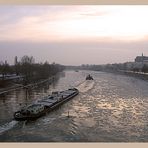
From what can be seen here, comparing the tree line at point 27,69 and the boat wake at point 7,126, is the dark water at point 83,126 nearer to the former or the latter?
the boat wake at point 7,126

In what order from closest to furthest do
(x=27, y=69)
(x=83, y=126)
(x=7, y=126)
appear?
(x=83, y=126) < (x=7, y=126) < (x=27, y=69)

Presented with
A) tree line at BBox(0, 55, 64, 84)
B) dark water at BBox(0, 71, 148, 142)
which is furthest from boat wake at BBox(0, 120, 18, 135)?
tree line at BBox(0, 55, 64, 84)

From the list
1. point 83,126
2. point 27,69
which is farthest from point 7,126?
point 27,69

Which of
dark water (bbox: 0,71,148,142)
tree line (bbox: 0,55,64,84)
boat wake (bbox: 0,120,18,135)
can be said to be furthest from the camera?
tree line (bbox: 0,55,64,84)

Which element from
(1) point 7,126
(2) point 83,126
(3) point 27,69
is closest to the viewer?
(2) point 83,126

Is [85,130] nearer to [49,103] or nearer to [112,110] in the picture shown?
[112,110]

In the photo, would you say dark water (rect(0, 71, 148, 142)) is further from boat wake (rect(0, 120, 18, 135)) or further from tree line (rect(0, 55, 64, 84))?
tree line (rect(0, 55, 64, 84))

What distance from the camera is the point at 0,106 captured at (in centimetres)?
712

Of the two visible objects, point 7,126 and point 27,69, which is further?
point 27,69

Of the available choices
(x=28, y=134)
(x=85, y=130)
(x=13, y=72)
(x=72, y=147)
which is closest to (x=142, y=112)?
(x=85, y=130)

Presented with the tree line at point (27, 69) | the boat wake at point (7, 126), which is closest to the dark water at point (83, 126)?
the boat wake at point (7, 126)

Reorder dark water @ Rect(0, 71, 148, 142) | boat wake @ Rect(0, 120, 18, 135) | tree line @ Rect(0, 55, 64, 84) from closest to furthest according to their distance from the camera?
dark water @ Rect(0, 71, 148, 142), boat wake @ Rect(0, 120, 18, 135), tree line @ Rect(0, 55, 64, 84)

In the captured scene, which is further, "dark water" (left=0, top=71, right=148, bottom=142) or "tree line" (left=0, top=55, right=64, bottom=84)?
"tree line" (left=0, top=55, right=64, bottom=84)

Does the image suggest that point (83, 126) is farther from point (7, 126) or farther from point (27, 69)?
point (27, 69)
